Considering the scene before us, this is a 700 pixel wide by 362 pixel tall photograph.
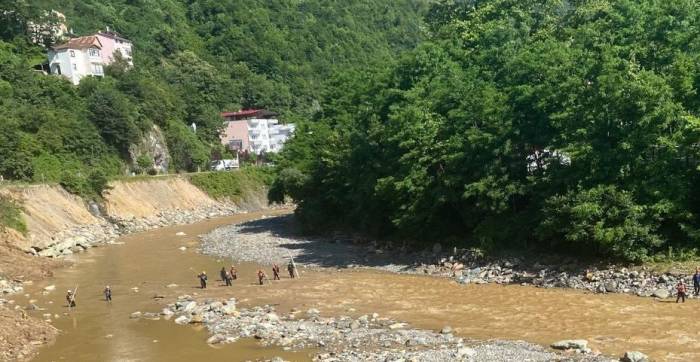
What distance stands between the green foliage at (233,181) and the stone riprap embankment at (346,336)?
6543 cm

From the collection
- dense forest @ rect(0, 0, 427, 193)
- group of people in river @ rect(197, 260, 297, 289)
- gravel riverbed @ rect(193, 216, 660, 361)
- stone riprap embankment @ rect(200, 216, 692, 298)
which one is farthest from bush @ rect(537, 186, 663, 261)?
dense forest @ rect(0, 0, 427, 193)

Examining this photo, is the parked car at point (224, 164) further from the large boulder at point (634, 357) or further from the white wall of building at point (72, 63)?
the large boulder at point (634, 357)

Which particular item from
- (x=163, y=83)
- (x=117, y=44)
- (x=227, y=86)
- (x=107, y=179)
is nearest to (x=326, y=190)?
(x=107, y=179)

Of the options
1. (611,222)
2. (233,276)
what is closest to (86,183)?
(233,276)

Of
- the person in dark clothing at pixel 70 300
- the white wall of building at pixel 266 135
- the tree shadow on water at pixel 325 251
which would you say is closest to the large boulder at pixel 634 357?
the tree shadow on water at pixel 325 251

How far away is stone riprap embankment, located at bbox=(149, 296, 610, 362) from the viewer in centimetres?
2192

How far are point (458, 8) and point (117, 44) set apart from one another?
7621 centimetres

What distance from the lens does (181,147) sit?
106m

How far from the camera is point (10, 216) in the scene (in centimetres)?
5372

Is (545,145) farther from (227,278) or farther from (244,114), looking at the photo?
(244,114)

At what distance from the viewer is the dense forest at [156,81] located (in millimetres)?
78375

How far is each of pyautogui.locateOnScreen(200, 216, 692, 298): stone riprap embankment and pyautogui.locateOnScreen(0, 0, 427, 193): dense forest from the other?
2566cm

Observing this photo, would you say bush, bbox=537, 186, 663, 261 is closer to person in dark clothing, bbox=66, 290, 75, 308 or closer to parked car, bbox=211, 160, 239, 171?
person in dark clothing, bbox=66, 290, 75, 308

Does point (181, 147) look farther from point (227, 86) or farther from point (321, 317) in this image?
point (321, 317)
